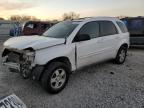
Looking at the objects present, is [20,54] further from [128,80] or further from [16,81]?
[128,80]

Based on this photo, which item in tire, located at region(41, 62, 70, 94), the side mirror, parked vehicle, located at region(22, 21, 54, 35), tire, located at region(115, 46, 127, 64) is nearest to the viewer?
tire, located at region(41, 62, 70, 94)

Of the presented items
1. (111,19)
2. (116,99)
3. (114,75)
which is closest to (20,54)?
(116,99)

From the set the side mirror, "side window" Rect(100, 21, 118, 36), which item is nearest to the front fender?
the side mirror

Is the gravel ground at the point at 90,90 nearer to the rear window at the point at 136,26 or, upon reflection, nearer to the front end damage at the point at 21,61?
the front end damage at the point at 21,61

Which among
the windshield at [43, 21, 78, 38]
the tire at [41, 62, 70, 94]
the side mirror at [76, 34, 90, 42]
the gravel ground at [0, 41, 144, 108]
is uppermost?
the windshield at [43, 21, 78, 38]

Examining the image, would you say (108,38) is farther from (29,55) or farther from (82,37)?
(29,55)

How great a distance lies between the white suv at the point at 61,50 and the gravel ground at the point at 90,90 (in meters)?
0.36

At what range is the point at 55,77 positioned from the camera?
475 cm

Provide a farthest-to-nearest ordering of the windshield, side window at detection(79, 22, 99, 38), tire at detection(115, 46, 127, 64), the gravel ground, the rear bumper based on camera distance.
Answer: the rear bumper < tire at detection(115, 46, 127, 64) < side window at detection(79, 22, 99, 38) < the windshield < the gravel ground

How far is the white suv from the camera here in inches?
180

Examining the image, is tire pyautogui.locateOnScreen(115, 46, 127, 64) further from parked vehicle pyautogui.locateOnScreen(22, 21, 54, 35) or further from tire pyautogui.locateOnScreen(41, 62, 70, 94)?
parked vehicle pyautogui.locateOnScreen(22, 21, 54, 35)

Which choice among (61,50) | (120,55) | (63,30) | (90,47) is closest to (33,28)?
(120,55)

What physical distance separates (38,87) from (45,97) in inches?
25.7

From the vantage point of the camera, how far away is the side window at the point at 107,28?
6364 millimetres
